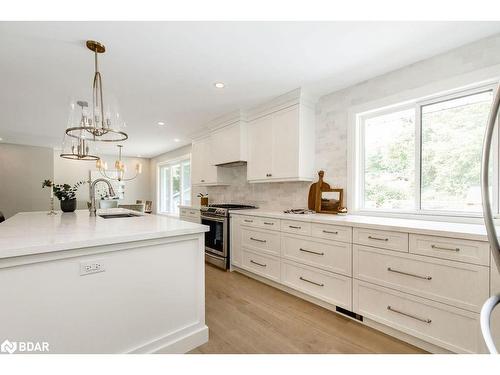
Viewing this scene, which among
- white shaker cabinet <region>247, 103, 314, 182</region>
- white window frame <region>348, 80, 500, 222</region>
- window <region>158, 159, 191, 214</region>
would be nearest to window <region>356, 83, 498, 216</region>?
white window frame <region>348, 80, 500, 222</region>

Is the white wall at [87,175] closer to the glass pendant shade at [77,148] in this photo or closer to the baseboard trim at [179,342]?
the glass pendant shade at [77,148]

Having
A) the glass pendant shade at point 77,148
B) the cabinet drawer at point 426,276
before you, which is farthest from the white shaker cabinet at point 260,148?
the glass pendant shade at point 77,148

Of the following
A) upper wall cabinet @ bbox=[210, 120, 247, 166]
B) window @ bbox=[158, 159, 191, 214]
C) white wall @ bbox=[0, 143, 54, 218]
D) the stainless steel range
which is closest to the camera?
the stainless steel range

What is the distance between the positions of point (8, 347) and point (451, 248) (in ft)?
8.35

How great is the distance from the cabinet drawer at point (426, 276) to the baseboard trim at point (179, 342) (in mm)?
1337

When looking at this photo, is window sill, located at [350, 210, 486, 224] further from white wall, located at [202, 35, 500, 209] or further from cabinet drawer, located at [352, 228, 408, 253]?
cabinet drawer, located at [352, 228, 408, 253]

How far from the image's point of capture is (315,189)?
2998 millimetres

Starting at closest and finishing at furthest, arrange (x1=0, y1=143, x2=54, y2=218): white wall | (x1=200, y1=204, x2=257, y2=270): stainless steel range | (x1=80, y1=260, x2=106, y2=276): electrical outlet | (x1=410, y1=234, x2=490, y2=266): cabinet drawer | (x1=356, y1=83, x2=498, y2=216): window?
Answer: (x1=80, y1=260, x2=106, y2=276): electrical outlet, (x1=410, y1=234, x2=490, y2=266): cabinet drawer, (x1=356, y1=83, x2=498, y2=216): window, (x1=200, y1=204, x2=257, y2=270): stainless steel range, (x1=0, y1=143, x2=54, y2=218): white wall

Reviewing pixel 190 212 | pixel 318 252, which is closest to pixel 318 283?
pixel 318 252

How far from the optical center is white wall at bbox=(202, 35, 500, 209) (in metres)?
1.92

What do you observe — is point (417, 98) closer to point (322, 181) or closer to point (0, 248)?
point (322, 181)

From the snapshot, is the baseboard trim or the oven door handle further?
the oven door handle

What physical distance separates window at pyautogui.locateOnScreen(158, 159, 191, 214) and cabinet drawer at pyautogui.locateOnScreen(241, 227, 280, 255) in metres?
3.48
